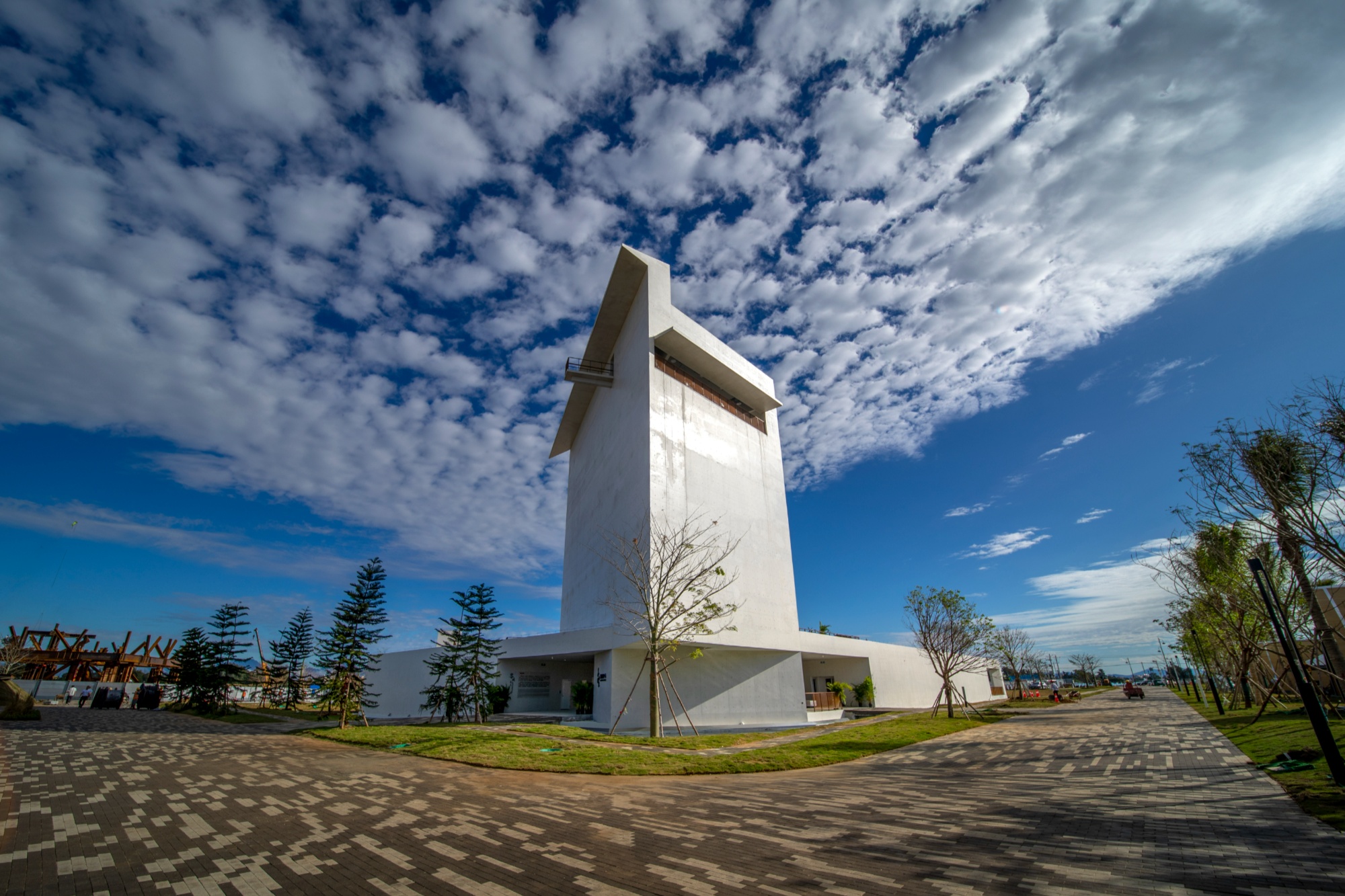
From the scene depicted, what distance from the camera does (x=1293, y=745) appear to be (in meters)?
10.2

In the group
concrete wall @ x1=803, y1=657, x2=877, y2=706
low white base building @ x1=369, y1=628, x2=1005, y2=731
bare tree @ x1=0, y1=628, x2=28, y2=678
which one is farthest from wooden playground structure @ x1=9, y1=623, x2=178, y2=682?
concrete wall @ x1=803, y1=657, x2=877, y2=706

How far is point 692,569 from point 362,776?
12891mm

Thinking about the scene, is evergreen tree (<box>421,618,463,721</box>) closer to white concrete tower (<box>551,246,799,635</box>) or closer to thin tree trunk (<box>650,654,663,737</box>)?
white concrete tower (<box>551,246,799,635</box>)

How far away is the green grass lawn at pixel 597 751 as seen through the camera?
10.2m

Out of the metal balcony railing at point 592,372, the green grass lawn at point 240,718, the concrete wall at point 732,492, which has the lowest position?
the green grass lawn at point 240,718

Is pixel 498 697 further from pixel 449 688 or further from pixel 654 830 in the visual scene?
pixel 654 830

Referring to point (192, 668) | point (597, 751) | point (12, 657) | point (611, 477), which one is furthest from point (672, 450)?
point (12, 657)

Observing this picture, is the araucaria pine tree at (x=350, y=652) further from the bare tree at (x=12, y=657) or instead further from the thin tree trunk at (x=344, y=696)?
the bare tree at (x=12, y=657)

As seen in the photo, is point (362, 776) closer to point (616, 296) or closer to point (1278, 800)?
point (1278, 800)

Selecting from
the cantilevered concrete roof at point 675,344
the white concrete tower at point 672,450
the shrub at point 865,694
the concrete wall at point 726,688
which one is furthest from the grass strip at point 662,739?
the shrub at point 865,694

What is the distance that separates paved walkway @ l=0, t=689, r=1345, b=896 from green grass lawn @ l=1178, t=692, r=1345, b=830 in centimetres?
31

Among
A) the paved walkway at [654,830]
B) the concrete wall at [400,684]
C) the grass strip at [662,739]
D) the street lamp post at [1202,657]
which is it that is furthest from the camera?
the concrete wall at [400,684]

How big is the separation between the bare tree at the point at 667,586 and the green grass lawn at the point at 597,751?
11.2 ft

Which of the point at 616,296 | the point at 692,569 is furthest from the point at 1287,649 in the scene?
the point at 616,296
